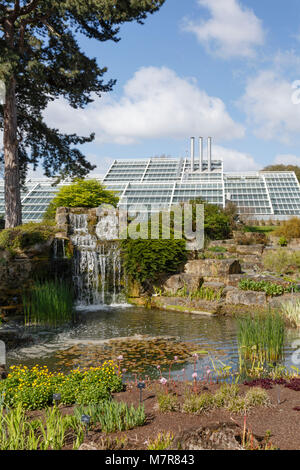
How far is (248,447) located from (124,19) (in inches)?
447

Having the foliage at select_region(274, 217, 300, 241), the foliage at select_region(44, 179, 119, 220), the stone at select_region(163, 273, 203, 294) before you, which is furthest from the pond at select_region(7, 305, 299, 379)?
the foliage at select_region(274, 217, 300, 241)

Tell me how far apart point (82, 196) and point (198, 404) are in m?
14.7

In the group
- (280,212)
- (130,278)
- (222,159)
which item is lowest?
(130,278)

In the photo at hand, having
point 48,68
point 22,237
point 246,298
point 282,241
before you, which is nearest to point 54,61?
point 48,68

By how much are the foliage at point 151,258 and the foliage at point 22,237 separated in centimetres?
262

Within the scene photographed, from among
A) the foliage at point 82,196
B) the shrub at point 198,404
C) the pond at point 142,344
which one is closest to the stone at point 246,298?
the pond at point 142,344

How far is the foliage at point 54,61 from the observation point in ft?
34.2

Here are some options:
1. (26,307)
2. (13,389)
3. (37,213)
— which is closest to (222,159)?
(37,213)

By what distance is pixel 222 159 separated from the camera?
44.7 metres

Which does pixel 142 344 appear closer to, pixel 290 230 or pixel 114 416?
pixel 114 416

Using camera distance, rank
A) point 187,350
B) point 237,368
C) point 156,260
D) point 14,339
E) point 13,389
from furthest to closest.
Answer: point 156,260
point 14,339
point 187,350
point 237,368
point 13,389

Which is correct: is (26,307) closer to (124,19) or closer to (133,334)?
(133,334)

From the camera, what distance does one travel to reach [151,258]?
38.9 ft

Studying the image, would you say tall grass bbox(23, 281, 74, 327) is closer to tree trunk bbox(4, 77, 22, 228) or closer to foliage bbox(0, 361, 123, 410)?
foliage bbox(0, 361, 123, 410)
